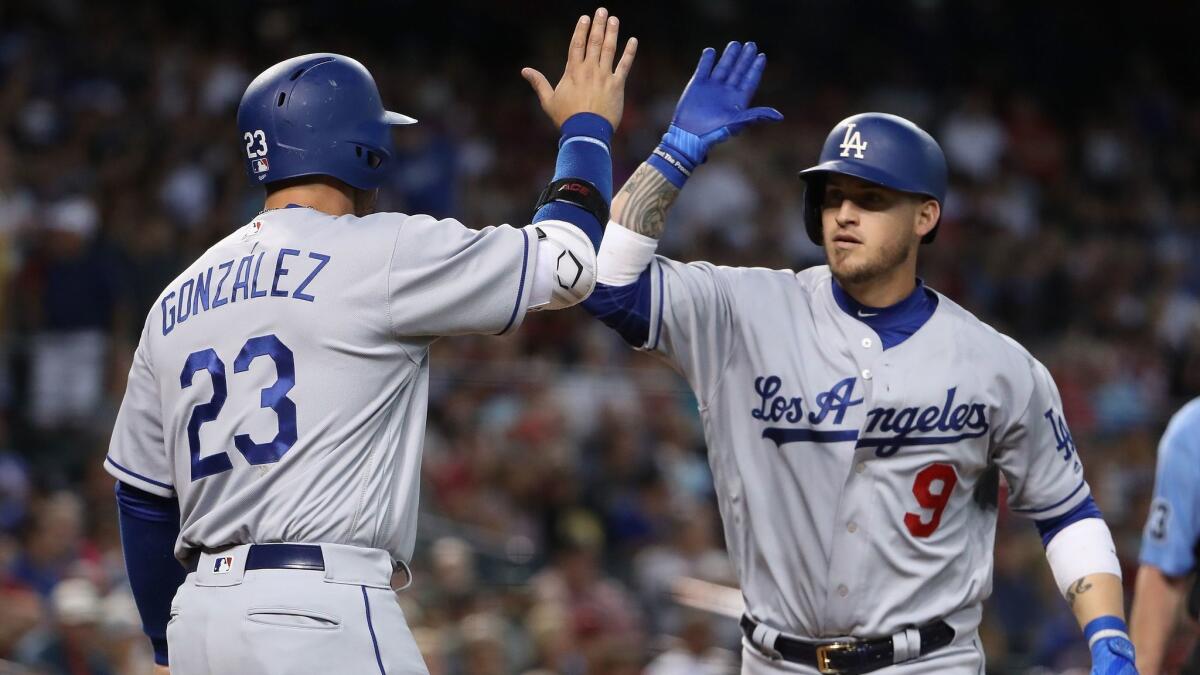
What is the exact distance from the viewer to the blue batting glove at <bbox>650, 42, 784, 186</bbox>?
169 inches

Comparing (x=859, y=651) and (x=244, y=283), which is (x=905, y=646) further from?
(x=244, y=283)

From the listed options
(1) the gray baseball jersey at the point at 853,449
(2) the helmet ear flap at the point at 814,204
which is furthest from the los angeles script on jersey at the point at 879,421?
(2) the helmet ear flap at the point at 814,204

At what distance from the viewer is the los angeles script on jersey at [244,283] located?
3482 millimetres

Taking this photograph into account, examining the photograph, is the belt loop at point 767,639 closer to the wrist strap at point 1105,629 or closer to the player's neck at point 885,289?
the wrist strap at point 1105,629

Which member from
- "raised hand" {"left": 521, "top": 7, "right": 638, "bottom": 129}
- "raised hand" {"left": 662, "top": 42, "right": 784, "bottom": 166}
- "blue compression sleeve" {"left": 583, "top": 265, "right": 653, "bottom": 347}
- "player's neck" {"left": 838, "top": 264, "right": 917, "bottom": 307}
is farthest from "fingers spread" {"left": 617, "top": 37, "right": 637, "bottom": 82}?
"player's neck" {"left": 838, "top": 264, "right": 917, "bottom": 307}

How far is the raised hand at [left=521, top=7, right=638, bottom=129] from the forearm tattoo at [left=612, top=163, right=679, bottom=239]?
30cm

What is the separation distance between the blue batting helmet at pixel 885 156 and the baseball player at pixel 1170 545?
3.67 feet

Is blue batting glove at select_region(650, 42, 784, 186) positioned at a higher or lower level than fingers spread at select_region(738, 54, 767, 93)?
lower

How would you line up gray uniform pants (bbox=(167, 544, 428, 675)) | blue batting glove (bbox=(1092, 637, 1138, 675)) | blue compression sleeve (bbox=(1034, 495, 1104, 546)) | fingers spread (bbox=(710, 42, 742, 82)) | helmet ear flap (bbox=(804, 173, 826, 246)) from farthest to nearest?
1. helmet ear flap (bbox=(804, 173, 826, 246))
2. blue compression sleeve (bbox=(1034, 495, 1104, 546))
3. fingers spread (bbox=(710, 42, 742, 82))
4. blue batting glove (bbox=(1092, 637, 1138, 675))
5. gray uniform pants (bbox=(167, 544, 428, 675))

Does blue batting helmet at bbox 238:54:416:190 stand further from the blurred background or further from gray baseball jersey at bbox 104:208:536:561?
the blurred background

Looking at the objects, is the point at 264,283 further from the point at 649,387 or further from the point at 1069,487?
the point at 649,387

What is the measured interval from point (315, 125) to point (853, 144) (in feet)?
5.09

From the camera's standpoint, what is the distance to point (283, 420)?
3.45 meters

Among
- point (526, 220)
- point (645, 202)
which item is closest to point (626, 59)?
point (645, 202)
